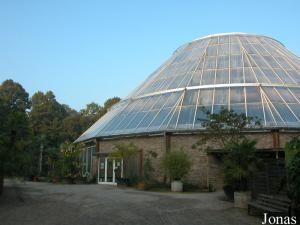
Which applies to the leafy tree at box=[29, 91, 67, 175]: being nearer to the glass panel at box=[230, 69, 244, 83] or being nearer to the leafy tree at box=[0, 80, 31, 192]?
the glass panel at box=[230, 69, 244, 83]

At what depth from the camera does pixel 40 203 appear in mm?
15922

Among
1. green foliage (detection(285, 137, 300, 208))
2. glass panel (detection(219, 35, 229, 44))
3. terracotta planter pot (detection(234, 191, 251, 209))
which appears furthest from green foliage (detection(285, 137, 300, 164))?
glass panel (detection(219, 35, 229, 44))

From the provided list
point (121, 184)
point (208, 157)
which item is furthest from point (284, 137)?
point (121, 184)

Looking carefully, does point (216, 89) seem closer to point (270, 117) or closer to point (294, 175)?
point (270, 117)

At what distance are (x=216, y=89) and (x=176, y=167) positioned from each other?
935 centimetres

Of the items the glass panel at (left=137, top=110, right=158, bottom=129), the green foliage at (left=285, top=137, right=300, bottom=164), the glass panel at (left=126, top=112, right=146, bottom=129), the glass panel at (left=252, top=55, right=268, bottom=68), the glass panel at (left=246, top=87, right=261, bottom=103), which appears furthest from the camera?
the glass panel at (left=252, top=55, right=268, bottom=68)

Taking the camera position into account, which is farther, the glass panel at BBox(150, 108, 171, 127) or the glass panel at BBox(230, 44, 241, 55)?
the glass panel at BBox(230, 44, 241, 55)

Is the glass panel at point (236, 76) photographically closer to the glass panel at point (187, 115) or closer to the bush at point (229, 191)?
the glass panel at point (187, 115)

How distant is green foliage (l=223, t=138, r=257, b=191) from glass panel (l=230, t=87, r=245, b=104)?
11361 mm

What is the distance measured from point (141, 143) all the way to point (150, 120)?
1.96 meters

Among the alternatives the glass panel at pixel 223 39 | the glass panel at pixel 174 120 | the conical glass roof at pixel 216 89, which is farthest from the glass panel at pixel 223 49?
the glass panel at pixel 174 120

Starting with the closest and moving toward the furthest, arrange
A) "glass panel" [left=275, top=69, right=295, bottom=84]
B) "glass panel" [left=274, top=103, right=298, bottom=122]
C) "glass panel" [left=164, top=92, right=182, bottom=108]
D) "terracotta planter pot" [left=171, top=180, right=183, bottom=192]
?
"terracotta planter pot" [left=171, top=180, right=183, bottom=192] → "glass panel" [left=274, top=103, right=298, bottom=122] → "glass panel" [left=164, top=92, right=182, bottom=108] → "glass panel" [left=275, top=69, right=295, bottom=84]

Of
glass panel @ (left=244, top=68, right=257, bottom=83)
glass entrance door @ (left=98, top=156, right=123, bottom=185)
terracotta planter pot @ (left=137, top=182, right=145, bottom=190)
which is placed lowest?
terracotta planter pot @ (left=137, top=182, right=145, bottom=190)

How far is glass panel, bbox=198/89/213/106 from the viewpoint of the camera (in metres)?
28.3
